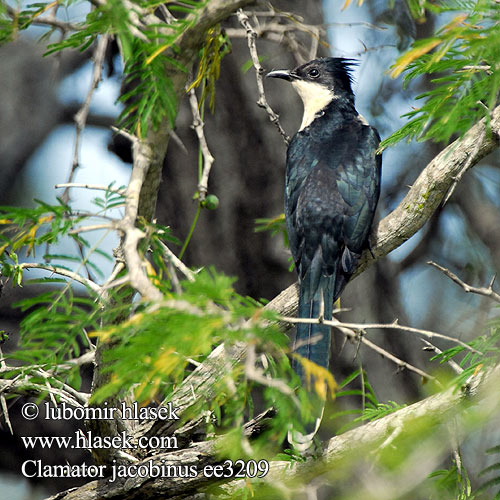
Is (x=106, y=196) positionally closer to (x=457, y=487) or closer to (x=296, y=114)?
(x=457, y=487)

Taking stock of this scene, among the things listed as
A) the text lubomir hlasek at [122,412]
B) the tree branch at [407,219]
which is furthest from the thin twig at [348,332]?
the text lubomir hlasek at [122,412]

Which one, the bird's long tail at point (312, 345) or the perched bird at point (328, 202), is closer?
the bird's long tail at point (312, 345)

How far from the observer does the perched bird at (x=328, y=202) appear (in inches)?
123

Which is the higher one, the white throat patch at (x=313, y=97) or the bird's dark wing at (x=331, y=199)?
the white throat patch at (x=313, y=97)

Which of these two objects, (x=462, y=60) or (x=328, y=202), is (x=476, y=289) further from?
(x=328, y=202)

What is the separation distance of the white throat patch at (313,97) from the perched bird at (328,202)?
1.2 inches

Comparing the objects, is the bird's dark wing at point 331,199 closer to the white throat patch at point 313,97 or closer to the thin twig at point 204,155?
the white throat patch at point 313,97

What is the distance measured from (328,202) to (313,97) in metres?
1.01

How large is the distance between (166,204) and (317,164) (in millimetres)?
1556

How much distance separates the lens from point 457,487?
8.47ft

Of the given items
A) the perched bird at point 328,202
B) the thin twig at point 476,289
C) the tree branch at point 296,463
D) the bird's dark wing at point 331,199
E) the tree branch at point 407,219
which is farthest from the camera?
the bird's dark wing at point 331,199

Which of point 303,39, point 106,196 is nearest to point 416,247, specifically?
point 303,39

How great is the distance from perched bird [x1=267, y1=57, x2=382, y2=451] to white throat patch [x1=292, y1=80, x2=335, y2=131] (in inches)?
1.2

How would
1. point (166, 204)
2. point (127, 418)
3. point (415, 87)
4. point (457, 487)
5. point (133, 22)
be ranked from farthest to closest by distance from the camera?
1. point (415, 87)
2. point (166, 204)
3. point (127, 418)
4. point (457, 487)
5. point (133, 22)
